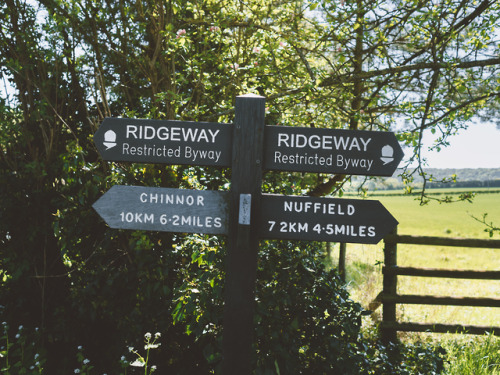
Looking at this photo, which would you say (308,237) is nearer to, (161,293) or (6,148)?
(161,293)

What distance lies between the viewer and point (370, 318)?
5531 millimetres

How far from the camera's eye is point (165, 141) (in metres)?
2.12

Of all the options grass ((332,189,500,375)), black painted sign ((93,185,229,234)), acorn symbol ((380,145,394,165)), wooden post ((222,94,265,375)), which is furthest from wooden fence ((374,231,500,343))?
black painted sign ((93,185,229,234))

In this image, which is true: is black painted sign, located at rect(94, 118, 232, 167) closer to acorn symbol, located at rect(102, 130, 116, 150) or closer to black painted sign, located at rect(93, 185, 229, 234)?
acorn symbol, located at rect(102, 130, 116, 150)

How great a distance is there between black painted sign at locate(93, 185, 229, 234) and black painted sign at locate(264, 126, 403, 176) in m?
0.36

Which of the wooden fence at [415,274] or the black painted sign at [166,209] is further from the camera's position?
the wooden fence at [415,274]

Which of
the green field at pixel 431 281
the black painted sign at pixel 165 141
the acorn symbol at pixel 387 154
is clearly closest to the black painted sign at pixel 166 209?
the black painted sign at pixel 165 141

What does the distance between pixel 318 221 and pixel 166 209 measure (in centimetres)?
79

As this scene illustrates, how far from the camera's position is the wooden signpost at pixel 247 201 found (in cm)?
202

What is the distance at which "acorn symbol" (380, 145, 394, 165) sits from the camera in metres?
2.09

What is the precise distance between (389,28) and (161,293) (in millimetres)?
3777

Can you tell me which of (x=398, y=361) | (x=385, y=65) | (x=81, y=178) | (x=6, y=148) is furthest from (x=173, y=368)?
(x=385, y=65)

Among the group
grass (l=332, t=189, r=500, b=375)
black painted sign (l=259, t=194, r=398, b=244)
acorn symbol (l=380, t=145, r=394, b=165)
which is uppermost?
acorn symbol (l=380, t=145, r=394, b=165)

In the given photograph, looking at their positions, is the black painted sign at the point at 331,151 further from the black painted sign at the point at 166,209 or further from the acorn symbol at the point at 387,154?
the black painted sign at the point at 166,209
